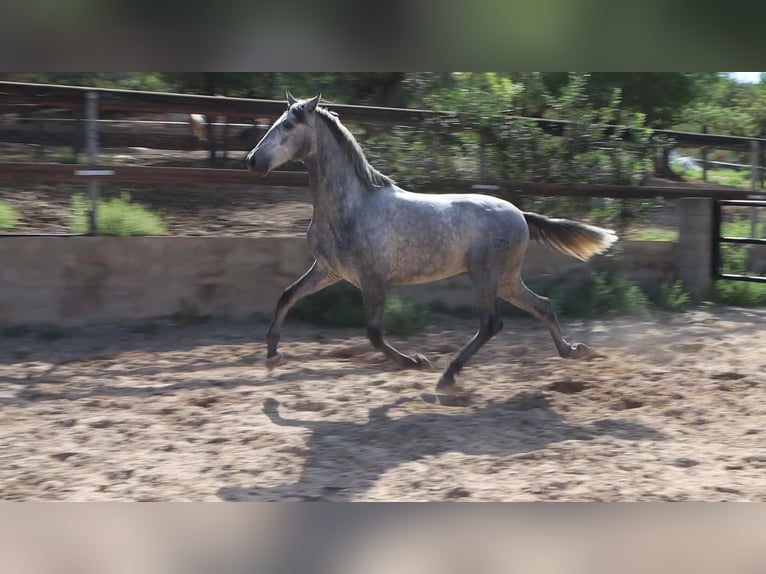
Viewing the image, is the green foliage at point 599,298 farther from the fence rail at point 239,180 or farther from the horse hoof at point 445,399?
the horse hoof at point 445,399

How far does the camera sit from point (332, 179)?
18.6 feet

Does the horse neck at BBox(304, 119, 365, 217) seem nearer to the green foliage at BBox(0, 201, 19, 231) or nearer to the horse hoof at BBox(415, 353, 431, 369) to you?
the horse hoof at BBox(415, 353, 431, 369)

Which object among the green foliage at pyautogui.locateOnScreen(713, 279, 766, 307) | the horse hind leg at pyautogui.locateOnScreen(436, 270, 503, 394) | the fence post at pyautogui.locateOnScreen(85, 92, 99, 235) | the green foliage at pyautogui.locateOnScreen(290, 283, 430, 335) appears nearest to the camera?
the horse hind leg at pyautogui.locateOnScreen(436, 270, 503, 394)

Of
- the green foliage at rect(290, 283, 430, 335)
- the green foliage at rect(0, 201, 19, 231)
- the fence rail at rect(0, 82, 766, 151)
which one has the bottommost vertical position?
the green foliage at rect(290, 283, 430, 335)

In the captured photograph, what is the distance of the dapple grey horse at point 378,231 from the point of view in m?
5.59

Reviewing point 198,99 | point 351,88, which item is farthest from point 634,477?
point 351,88

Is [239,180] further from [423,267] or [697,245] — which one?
[697,245]

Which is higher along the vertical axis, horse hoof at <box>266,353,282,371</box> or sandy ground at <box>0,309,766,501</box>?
horse hoof at <box>266,353,282,371</box>

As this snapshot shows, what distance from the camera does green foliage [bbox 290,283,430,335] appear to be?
24.3 ft

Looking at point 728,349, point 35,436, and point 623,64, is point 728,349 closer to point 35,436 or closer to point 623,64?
point 623,64

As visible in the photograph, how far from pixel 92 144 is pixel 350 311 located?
2.68 metres

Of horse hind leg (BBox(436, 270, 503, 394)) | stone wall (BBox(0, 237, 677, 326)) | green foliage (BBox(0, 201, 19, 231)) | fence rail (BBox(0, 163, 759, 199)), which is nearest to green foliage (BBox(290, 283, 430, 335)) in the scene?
stone wall (BBox(0, 237, 677, 326))

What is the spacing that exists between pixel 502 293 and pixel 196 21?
3.60 meters

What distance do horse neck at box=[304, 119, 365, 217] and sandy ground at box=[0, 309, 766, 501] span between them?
48.1 inches
